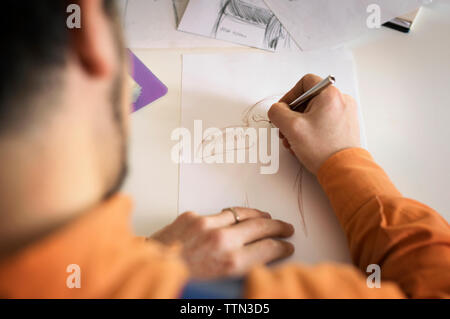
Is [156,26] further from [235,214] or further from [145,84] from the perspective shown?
[235,214]

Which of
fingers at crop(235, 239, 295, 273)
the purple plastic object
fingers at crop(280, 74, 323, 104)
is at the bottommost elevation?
fingers at crop(235, 239, 295, 273)

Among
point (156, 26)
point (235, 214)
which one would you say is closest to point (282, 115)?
point (235, 214)

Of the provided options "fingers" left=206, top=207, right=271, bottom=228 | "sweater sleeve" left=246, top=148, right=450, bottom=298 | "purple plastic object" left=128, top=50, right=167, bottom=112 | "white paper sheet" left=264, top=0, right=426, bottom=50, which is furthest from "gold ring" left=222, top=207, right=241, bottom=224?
"white paper sheet" left=264, top=0, right=426, bottom=50

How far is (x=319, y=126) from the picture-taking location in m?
0.50

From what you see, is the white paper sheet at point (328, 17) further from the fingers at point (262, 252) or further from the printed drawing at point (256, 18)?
the fingers at point (262, 252)

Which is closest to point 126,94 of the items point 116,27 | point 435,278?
point 116,27

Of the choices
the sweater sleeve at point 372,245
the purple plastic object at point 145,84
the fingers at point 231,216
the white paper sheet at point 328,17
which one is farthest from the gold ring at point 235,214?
the white paper sheet at point 328,17

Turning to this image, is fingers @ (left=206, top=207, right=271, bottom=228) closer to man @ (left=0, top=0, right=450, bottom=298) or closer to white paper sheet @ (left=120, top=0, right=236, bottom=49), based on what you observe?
man @ (left=0, top=0, right=450, bottom=298)

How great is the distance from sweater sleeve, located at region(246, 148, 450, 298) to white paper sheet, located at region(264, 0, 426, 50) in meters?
0.27

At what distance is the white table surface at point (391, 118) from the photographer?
51 centimetres

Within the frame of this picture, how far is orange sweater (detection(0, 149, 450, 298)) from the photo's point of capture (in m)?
0.21

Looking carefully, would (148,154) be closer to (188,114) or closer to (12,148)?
(188,114)

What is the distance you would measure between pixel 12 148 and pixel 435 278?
1.37 ft

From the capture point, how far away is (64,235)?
211 mm
